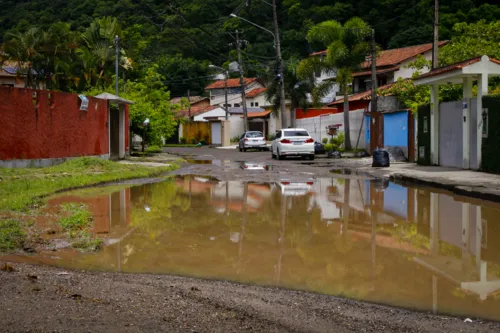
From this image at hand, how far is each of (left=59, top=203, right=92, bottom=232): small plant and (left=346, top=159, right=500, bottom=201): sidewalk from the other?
899 centimetres

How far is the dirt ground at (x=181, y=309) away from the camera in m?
5.37

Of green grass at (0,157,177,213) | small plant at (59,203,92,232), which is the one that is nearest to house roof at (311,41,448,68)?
green grass at (0,157,177,213)

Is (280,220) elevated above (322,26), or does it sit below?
below

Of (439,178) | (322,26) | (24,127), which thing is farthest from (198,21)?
(439,178)

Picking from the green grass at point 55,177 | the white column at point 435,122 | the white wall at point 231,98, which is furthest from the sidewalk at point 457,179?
the white wall at point 231,98

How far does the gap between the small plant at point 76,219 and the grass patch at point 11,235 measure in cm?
77

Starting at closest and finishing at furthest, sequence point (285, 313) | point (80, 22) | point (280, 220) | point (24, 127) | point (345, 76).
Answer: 1. point (285, 313)
2. point (280, 220)
3. point (24, 127)
4. point (345, 76)
5. point (80, 22)

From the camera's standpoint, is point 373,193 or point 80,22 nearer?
point 373,193

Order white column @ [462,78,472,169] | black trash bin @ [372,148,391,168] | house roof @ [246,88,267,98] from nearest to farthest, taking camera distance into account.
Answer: white column @ [462,78,472,169] → black trash bin @ [372,148,391,168] → house roof @ [246,88,267,98]

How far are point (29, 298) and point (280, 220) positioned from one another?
671 cm

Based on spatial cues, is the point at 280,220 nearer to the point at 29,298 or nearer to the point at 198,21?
the point at 29,298

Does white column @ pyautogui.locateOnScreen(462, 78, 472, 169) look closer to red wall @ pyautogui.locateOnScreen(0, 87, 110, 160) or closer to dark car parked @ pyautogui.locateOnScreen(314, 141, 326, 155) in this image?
red wall @ pyautogui.locateOnScreen(0, 87, 110, 160)

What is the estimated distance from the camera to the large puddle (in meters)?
7.21

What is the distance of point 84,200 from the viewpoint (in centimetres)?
1517
